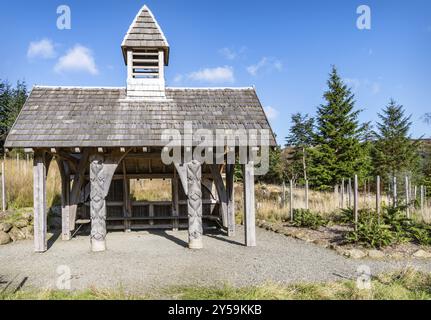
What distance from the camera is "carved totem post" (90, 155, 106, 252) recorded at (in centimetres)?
877

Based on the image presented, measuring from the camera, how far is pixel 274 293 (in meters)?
4.88

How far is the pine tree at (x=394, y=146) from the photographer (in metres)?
28.7

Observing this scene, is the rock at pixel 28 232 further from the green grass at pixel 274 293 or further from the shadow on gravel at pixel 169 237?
the green grass at pixel 274 293

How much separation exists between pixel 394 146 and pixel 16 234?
96.4 ft

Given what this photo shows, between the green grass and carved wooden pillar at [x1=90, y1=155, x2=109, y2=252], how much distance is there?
3.53m

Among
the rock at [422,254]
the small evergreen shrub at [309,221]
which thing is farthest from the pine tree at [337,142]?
the rock at [422,254]

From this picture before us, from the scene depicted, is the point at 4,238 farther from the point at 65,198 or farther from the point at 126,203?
the point at 126,203

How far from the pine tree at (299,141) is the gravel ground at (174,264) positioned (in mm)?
26817

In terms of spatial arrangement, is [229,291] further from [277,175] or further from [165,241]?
[277,175]

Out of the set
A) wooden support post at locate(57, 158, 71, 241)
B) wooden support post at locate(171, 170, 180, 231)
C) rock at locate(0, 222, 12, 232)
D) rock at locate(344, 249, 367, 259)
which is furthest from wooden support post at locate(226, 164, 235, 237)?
rock at locate(0, 222, 12, 232)

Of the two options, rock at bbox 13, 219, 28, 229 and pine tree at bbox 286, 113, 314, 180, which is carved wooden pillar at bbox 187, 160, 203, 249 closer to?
rock at bbox 13, 219, 28, 229
